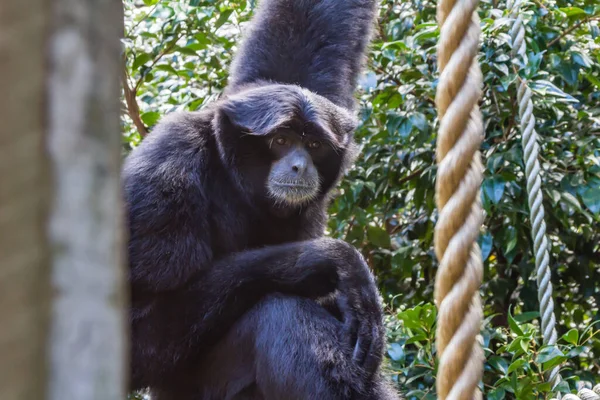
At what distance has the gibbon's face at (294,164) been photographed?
12.7ft

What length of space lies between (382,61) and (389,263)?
1.53 metres

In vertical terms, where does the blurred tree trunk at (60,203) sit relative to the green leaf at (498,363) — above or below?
above

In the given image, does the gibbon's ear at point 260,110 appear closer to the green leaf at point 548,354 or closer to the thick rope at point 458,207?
the green leaf at point 548,354

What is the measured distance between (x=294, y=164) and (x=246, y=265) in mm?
618

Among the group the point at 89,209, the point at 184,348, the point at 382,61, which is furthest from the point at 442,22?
the point at 382,61

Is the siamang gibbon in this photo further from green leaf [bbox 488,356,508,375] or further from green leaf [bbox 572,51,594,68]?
green leaf [bbox 572,51,594,68]

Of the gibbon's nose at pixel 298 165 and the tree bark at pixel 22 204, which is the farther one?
the gibbon's nose at pixel 298 165

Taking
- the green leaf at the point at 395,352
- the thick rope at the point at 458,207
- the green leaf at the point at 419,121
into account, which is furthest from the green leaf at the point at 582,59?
the thick rope at the point at 458,207

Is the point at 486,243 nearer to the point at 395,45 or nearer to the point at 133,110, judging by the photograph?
the point at 395,45

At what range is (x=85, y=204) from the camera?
17.9 inches

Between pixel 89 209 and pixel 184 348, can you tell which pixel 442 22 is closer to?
pixel 89 209

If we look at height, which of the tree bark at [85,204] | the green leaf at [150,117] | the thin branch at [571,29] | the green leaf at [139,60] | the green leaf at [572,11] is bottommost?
the green leaf at [150,117]

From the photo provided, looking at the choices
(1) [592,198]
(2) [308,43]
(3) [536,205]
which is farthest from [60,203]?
(1) [592,198]

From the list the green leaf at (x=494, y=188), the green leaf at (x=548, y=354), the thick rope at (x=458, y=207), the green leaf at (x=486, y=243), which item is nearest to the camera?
the thick rope at (x=458, y=207)
